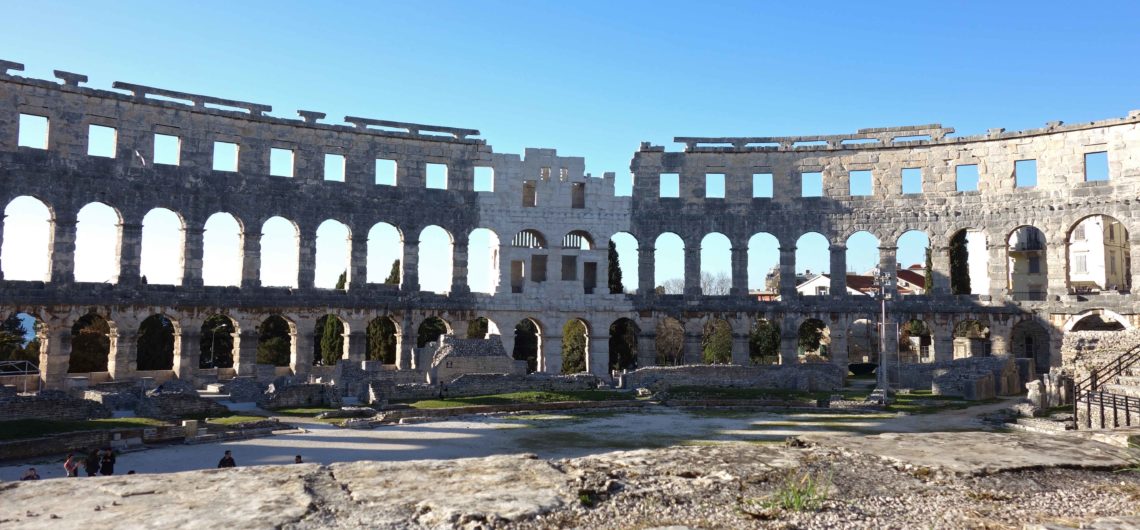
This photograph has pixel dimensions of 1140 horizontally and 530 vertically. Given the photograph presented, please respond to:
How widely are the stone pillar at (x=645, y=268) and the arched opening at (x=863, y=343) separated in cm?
2109

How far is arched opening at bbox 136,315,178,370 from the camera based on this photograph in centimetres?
4572

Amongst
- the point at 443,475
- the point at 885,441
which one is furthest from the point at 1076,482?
the point at 443,475

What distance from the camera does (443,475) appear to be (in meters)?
6.00

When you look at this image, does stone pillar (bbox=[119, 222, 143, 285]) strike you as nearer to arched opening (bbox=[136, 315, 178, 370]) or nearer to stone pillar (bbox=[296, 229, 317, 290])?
stone pillar (bbox=[296, 229, 317, 290])

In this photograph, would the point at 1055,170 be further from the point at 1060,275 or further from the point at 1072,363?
the point at 1072,363

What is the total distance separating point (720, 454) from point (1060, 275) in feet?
132

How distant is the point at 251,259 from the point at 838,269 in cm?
2941

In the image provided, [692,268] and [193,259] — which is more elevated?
[692,268]

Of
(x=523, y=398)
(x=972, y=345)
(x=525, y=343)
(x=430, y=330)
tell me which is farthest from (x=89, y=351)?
(x=972, y=345)

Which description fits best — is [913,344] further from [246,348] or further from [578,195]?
[246,348]

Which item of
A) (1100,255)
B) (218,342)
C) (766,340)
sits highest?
(1100,255)

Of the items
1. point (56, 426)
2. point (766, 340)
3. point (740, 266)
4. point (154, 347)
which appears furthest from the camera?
point (766, 340)

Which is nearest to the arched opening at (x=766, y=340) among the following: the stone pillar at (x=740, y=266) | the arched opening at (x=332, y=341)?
the stone pillar at (x=740, y=266)

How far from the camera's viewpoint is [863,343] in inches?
2505
